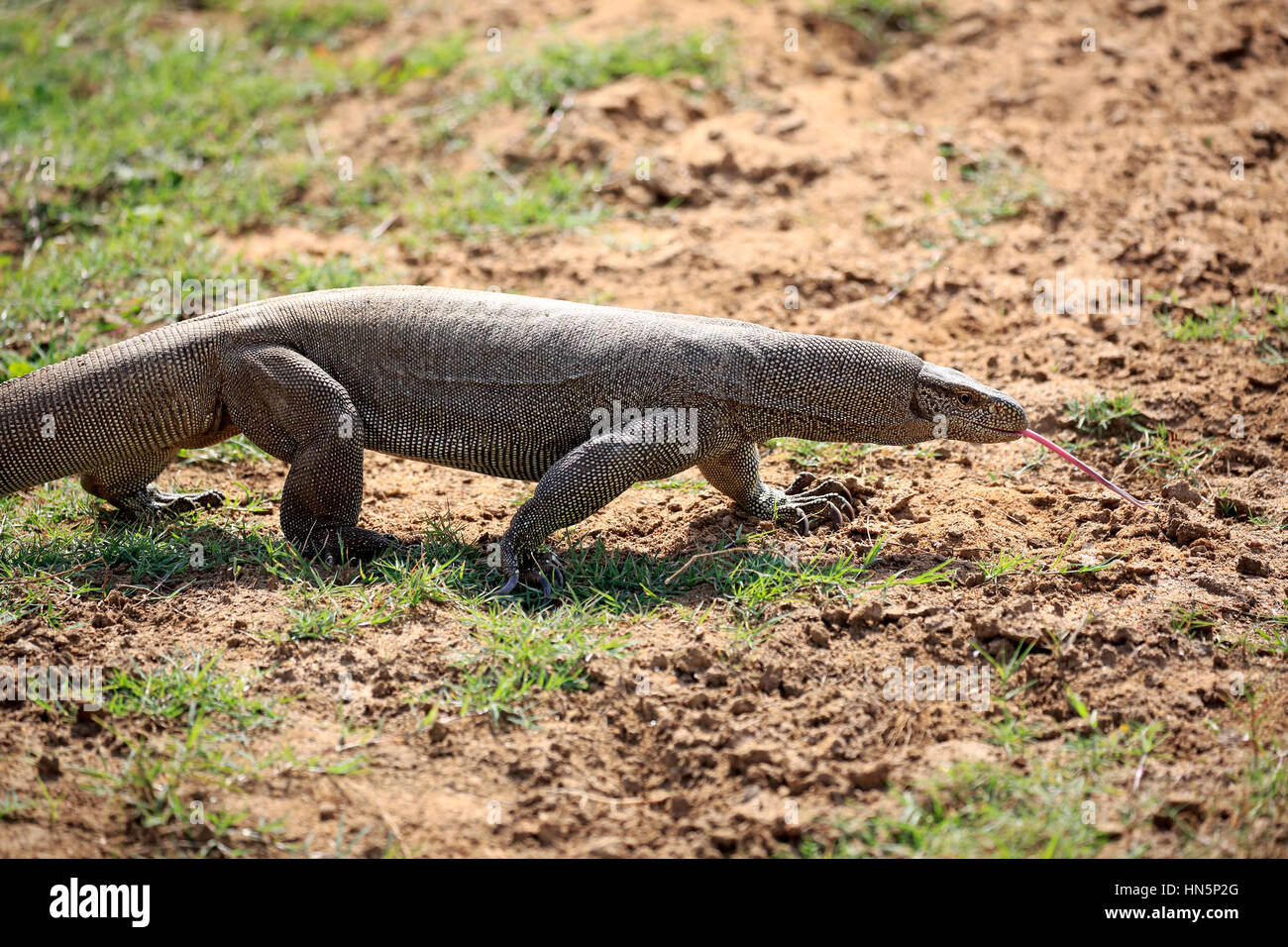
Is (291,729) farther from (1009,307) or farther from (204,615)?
(1009,307)

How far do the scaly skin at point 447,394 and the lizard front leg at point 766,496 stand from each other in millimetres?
245

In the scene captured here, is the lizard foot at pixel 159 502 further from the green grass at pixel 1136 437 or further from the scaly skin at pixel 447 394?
the green grass at pixel 1136 437

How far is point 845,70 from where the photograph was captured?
9328mm

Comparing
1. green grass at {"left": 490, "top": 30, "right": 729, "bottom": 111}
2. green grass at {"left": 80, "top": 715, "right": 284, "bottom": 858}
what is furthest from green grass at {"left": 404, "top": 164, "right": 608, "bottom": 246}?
green grass at {"left": 80, "top": 715, "right": 284, "bottom": 858}

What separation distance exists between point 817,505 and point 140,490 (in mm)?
3145

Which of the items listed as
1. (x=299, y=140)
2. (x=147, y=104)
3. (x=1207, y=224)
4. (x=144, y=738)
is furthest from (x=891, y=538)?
(x=147, y=104)

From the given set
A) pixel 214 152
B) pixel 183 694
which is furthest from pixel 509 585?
pixel 214 152

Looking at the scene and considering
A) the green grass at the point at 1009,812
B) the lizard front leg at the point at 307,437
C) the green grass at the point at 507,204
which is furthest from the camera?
the green grass at the point at 507,204

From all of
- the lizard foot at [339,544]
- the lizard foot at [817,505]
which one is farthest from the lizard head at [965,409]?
the lizard foot at [339,544]

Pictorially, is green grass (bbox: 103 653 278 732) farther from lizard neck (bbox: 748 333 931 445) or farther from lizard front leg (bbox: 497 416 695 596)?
lizard neck (bbox: 748 333 931 445)

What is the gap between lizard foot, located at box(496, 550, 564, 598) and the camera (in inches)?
184

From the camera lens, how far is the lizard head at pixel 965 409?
16.1ft

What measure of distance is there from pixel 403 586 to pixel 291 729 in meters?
0.86

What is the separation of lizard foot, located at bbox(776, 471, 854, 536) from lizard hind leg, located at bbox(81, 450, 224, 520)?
2765mm
